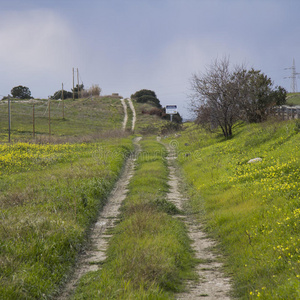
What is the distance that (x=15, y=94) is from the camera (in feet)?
265

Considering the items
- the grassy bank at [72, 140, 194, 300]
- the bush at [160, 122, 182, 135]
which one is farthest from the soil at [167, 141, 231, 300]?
the bush at [160, 122, 182, 135]

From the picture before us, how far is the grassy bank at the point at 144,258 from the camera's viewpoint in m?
5.36

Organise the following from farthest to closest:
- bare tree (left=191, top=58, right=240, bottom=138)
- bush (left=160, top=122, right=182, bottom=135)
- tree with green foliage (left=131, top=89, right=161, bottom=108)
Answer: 1. tree with green foliage (left=131, top=89, right=161, bottom=108)
2. bush (left=160, top=122, right=182, bottom=135)
3. bare tree (left=191, top=58, right=240, bottom=138)

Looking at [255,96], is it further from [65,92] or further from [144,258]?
[65,92]

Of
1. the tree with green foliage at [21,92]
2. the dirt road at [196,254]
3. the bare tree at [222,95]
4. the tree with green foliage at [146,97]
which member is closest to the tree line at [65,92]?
the tree with green foliage at [21,92]

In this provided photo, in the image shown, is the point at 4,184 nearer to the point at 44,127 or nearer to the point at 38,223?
the point at 38,223

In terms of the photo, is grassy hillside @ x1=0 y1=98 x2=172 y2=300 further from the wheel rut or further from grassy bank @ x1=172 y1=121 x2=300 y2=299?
grassy bank @ x1=172 y1=121 x2=300 y2=299

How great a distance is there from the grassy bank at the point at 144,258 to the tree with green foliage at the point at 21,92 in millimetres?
76816

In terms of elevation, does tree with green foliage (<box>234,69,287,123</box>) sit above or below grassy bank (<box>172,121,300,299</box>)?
above

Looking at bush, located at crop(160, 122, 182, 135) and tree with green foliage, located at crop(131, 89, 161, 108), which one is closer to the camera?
bush, located at crop(160, 122, 182, 135)

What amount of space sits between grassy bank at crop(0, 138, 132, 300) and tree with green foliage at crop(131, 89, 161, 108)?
69546mm

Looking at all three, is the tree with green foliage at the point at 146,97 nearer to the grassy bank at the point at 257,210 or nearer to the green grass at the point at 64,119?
the green grass at the point at 64,119

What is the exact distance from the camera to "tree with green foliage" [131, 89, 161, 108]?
280ft

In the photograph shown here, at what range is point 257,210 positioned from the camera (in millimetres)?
8320
